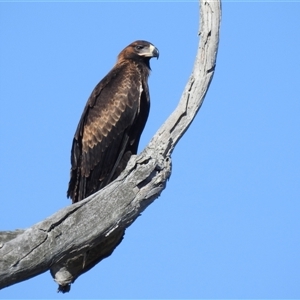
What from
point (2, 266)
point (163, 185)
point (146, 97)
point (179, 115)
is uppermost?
point (146, 97)

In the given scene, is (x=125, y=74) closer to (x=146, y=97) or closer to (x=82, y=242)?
(x=146, y=97)

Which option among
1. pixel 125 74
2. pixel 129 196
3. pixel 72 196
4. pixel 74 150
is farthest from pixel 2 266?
pixel 125 74

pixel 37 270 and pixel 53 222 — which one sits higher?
pixel 53 222

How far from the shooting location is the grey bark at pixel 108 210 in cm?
692

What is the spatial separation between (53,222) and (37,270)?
476mm

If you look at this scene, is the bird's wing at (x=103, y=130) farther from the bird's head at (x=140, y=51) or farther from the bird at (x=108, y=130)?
the bird's head at (x=140, y=51)

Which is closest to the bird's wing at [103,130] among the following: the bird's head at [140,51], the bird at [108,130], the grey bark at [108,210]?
the bird at [108,130]

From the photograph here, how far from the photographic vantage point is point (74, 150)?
31.9 ft

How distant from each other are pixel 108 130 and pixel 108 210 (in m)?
2.58

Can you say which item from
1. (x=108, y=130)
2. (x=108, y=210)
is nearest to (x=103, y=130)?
(x=108, y=130)

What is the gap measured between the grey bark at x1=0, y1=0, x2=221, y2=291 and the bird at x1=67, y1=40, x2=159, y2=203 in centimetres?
173

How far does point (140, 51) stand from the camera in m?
10.5

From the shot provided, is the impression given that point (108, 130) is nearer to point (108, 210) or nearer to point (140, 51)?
point (140, 51)

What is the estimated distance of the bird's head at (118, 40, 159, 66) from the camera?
34.0ft
